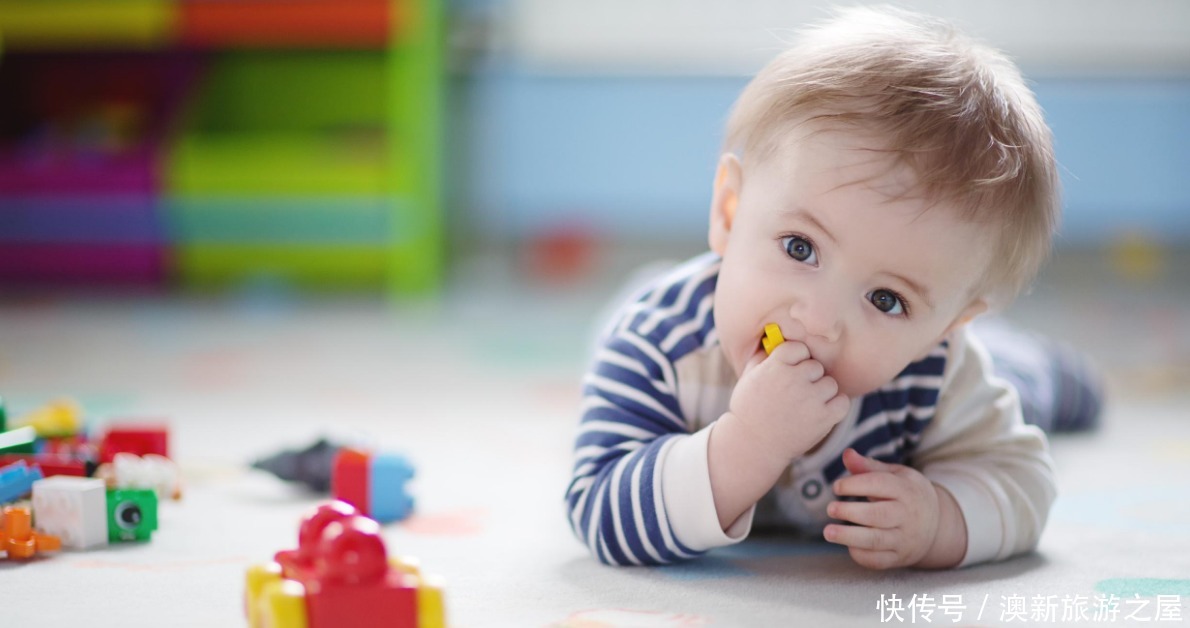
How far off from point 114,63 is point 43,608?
211cm

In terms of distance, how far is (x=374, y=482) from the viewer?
90 cm

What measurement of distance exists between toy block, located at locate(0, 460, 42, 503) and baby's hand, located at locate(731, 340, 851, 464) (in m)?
0.49

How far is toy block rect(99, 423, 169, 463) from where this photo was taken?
98 cm

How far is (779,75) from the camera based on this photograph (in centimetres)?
77

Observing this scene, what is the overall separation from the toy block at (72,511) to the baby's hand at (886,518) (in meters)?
0.48

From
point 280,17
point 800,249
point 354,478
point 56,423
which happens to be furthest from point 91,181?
point 800,249

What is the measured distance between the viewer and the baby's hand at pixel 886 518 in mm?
763

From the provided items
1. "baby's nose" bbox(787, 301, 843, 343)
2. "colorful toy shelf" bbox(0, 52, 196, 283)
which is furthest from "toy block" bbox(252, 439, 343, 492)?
"colorful toy shelf" bbox(0, 52, 196, 283)

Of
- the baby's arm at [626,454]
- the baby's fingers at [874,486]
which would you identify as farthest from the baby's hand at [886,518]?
the baby's arm at [626,454]

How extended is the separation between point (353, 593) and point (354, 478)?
0.33 m

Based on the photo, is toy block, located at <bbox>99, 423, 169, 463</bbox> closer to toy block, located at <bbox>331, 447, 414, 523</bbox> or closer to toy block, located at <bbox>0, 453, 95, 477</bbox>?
toy block, located at <bbox>0, 453, 95, 477</bbox>

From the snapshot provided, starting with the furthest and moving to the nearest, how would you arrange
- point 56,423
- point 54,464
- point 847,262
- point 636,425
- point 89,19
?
1. point 89,19
2. point 56,423
3. point 54,464
4. point 636,425
5. point 847,262

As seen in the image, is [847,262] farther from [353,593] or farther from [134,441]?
[134,441]

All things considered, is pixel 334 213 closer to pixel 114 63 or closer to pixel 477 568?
pixel 114 63
